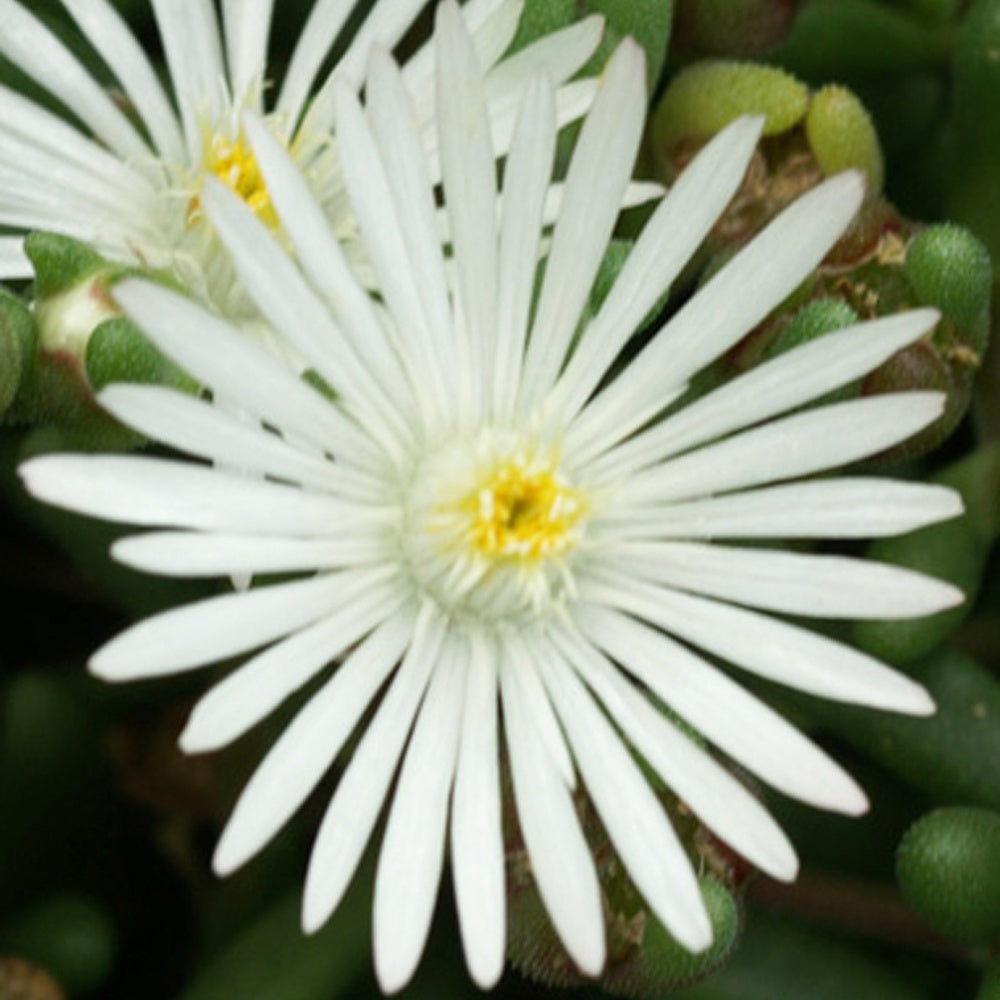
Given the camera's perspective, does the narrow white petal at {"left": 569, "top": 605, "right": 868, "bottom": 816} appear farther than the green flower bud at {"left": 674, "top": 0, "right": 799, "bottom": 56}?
No

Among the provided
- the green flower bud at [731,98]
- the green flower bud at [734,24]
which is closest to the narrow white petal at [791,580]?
the green flower bud at [731,98]

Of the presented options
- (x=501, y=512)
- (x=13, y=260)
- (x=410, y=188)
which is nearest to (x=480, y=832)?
(x=501, y=512)

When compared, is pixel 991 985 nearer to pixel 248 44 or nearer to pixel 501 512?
pixel 501 512

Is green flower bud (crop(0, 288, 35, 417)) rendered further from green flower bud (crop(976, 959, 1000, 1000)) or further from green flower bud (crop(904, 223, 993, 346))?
green flower bud (crop(976, 959, 1000, 1000))

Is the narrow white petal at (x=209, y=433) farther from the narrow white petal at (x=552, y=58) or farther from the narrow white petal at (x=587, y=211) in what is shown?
the narrow white petal at (x=552, y=58)

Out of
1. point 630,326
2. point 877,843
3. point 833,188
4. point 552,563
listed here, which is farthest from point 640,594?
point 877,843

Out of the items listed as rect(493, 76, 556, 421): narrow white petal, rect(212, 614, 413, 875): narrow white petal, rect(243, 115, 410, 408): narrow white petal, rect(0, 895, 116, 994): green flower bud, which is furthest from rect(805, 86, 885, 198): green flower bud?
rect(0, 895, 116, 994): green flower bud
